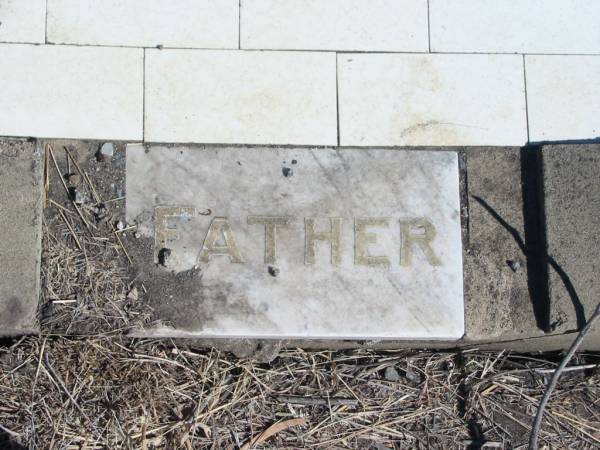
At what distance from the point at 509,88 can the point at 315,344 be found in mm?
1713

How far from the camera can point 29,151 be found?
302 cm

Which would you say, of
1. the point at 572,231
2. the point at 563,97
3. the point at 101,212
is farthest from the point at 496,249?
the point at 101,212

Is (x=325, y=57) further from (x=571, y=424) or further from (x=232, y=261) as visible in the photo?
(x=571, y=424)

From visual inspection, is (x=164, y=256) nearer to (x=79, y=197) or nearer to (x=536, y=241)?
(x=79, y=197)

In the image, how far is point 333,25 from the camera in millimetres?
3199

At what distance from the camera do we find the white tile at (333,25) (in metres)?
3.18

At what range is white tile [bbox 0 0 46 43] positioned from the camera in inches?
123

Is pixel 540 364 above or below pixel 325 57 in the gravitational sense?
below

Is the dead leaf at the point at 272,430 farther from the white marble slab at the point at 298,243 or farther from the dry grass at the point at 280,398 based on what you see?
the white marble slab at the point at 298,243

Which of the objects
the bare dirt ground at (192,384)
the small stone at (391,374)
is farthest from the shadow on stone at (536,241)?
the small stone at (391,374)

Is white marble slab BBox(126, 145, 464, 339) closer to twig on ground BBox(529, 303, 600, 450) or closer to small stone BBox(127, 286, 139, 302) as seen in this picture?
small stone BBox(127, 286, 139, 302)

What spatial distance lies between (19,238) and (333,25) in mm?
1943

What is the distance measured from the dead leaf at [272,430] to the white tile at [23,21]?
2317 millimetres

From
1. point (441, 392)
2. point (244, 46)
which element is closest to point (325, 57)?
point (244, 46)
